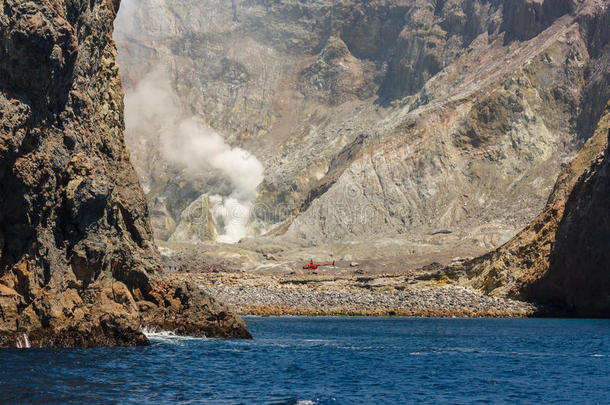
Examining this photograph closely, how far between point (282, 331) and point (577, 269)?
4048 centimetres

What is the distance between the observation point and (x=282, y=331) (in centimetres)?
7706

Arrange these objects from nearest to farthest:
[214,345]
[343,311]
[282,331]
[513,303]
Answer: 1. [214,345]
2. [282,331]
3. [513,303]
4. [343,311]

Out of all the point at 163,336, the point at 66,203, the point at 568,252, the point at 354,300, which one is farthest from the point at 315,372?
the point at 354,300

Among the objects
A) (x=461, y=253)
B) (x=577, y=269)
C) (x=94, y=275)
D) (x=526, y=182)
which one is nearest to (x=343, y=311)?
(x=577, y=269)

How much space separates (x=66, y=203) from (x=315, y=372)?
17345 millimetres

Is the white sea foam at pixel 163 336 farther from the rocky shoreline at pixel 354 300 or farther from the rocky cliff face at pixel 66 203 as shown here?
the rocky shoreline at pixel 354 300

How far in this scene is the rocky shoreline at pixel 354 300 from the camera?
107m

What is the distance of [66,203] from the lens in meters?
44.6

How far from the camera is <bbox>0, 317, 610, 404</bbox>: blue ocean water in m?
32.5

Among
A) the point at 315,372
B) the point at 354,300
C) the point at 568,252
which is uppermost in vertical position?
the point at 568,252

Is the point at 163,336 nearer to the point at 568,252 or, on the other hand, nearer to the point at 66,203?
the point at 66,203

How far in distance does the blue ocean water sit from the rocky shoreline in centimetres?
4184

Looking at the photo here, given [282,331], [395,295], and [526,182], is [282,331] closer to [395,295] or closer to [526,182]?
[395,295]

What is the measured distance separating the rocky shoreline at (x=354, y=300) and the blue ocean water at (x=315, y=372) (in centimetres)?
4184
